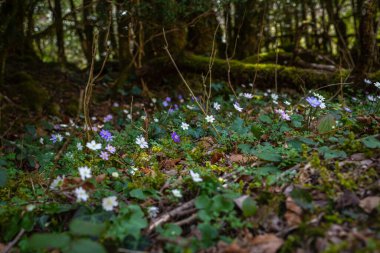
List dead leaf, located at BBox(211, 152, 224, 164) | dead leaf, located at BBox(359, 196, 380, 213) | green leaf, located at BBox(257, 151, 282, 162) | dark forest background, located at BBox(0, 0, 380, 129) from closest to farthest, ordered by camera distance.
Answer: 1. dead leaf, located at BBox(359, 196, 380, 213)
2. green leaf, located at BBox(257, 151, 282, 162)
3. dead leaf, located at BBox(211, 152, 224, 164)
4. dark forest background, located at BBox(0, 0, 380, 129)

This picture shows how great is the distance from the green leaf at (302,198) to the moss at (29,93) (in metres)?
5.57

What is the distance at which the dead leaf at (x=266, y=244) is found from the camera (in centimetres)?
170

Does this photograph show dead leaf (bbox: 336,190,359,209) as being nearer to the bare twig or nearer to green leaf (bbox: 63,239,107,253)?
green leaf (bbox: 63,239,107,253)

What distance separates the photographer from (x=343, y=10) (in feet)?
34.4

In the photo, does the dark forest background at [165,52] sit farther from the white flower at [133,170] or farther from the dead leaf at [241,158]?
the white flower at [133,170]

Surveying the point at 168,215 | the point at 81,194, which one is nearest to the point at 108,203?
the point at 81,194

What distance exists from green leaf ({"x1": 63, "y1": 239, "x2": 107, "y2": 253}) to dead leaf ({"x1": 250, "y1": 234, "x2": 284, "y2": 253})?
717mm

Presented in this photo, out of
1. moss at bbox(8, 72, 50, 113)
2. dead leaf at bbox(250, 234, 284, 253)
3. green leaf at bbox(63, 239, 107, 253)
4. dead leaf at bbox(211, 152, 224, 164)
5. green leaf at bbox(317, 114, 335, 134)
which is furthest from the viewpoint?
moss at bbox(8, 72, 50, 113)

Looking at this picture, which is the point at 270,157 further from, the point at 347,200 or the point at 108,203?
the point at 108,203

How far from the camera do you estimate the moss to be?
6.50 m

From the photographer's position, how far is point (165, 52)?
778cm

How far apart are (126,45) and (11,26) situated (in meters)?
3.01

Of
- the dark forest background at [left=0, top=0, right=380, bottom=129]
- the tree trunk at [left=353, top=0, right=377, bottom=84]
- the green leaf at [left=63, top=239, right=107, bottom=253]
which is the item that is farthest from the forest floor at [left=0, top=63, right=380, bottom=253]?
the tree trunk at [left=353, top=0, right=377, bottom=84]

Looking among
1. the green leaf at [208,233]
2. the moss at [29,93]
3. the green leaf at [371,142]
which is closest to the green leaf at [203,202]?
the green leaf at [208,233]
